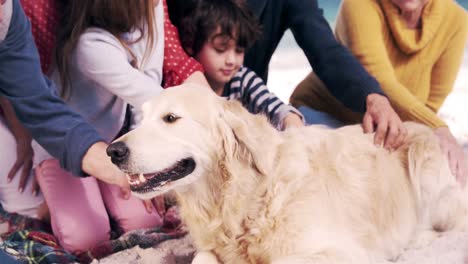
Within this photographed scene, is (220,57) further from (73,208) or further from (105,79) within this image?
(73,208)

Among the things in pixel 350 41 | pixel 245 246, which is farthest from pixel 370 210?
pixel 350 41

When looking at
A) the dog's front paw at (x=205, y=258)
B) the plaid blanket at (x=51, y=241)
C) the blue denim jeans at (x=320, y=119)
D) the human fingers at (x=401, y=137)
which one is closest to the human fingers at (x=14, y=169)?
the plaid blanket at (x=51, y=241)

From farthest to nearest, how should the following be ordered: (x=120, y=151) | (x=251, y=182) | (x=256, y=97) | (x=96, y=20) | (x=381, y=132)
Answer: (x=256, y=97)
(x=96, y=20)
(x=381, y=132)
(x=251, y=182)
(x=120, y=151)

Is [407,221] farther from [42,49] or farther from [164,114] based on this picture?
[42,49]

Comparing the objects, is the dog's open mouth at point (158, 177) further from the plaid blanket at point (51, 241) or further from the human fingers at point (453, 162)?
the human fingers at point (453, 162)

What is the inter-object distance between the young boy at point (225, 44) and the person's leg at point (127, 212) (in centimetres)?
52

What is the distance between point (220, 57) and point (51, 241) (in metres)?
A: 0.83

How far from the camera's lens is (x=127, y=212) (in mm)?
1775

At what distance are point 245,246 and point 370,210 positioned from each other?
0.37 metres

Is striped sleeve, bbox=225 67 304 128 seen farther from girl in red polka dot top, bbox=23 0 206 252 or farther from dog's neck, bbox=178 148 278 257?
dog's neck, bbox=178 148 278 257

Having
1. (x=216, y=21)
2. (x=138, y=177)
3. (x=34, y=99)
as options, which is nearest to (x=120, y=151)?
(x=138, y=177)

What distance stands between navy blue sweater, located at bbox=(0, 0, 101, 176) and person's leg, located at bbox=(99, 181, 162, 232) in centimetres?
41

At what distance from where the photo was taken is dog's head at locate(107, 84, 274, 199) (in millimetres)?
1173

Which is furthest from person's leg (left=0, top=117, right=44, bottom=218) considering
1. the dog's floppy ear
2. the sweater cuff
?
the dog's floppy ear
